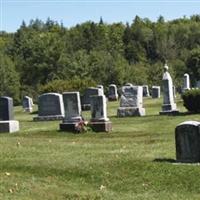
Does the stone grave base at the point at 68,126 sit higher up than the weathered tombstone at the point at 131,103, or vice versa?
the weathered tombstone at the point at 131,103

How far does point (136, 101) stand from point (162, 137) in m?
10.8

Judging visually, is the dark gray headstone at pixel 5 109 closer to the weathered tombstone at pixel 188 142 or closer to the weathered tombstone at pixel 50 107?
the weathered tombstone at pixel 50 107

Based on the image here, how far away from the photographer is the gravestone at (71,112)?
24109 millimetres

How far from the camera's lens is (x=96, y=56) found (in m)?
72.7

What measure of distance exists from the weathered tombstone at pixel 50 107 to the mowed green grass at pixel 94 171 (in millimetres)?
10735

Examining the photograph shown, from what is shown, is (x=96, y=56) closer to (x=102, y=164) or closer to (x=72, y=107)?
(x=72, y=107)

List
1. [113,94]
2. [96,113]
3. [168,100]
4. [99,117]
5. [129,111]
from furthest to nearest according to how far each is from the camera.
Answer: [113,94] → [168,100] → [129,111] → [96,113] → [99,117]

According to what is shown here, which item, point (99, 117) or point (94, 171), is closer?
point (94, 171)

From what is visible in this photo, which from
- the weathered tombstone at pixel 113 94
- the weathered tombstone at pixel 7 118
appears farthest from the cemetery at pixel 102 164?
the weathered tombstone at pixel 113 94

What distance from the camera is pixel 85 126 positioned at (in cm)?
2355

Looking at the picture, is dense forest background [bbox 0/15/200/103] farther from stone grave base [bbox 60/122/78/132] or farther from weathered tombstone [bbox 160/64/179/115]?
stone grave base [bbox 60/122/78/132]

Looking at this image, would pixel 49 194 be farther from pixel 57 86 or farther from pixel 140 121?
pixel 57 86

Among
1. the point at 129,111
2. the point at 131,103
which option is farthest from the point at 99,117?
the point at 131,103

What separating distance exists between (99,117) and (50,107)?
7.09m
